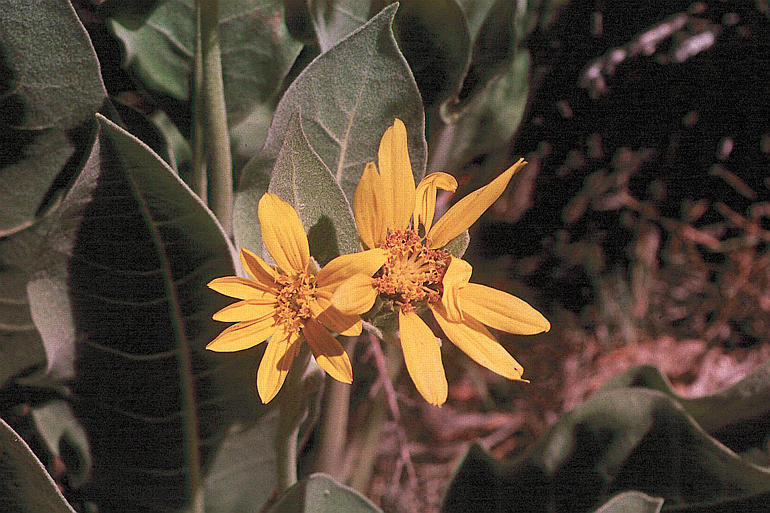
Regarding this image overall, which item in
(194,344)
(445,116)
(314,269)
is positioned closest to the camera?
(314,269)

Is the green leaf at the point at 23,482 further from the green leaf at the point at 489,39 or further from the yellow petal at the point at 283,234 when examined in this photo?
the green leaf at the point at 489,39

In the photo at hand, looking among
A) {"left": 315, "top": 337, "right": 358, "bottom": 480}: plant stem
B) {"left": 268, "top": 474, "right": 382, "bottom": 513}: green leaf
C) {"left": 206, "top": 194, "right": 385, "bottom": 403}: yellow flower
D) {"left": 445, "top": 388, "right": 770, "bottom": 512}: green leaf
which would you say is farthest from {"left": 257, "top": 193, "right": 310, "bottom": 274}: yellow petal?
{"left": 445, "top": 388, "right": 770, "bottom": 512}: green leaf

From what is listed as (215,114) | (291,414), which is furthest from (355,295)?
(215,114)

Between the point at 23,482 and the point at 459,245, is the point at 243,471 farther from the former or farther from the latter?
the point at 459,245

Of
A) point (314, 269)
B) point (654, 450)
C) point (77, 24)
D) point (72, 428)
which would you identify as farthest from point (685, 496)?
point (77, 24)

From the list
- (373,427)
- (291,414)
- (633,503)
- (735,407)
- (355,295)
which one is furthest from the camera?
(373,427)

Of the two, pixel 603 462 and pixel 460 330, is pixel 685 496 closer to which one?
pixel 603 462

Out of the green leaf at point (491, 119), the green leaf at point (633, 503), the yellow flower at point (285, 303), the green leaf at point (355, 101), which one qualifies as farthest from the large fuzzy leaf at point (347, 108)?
the green leaf at point (633, 503)
